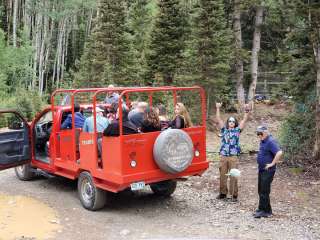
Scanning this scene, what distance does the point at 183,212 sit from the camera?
28.4 feet

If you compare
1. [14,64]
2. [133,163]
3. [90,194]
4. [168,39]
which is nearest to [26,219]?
[90,194]

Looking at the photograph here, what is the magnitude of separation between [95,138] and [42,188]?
271 centimetres

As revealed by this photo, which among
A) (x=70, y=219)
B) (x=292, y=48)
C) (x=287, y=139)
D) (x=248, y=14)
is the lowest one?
(x=70, y=219)

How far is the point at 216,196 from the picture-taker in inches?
384

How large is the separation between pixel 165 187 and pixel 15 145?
3147mm

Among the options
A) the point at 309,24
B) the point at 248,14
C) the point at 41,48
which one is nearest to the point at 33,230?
the point at 309,24

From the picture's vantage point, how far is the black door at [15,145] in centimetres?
937

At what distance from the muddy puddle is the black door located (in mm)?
731

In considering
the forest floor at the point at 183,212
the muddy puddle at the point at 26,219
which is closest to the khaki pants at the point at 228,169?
the forest floor at the point at 183,212

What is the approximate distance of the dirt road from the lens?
7.39m

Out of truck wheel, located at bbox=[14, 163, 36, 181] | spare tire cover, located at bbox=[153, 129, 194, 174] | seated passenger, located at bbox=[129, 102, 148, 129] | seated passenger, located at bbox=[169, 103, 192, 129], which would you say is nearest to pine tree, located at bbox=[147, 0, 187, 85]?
truck wheel, located at bbox=[14, 163, 36, 181]

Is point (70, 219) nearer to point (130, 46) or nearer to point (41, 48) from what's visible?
point (130, 46)

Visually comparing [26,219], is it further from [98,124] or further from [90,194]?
[98,124]

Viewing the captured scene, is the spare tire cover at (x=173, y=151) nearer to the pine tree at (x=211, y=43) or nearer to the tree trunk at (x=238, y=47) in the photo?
the pine tree at (x=211, y=43)
